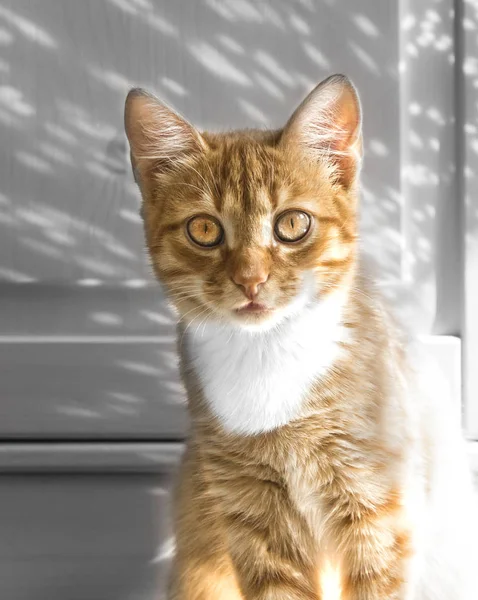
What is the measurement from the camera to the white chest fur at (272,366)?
827mm

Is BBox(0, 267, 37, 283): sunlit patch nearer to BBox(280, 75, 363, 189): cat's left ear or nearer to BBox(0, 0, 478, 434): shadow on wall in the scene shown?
BBox(0, 0, 478, 434): shadow on wall

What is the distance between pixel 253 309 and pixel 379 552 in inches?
12.1

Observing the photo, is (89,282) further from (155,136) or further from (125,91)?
(155,136)

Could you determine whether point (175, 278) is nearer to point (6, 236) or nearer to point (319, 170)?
point (319, 170)

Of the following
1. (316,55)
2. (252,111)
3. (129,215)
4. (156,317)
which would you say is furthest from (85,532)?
(316,55)

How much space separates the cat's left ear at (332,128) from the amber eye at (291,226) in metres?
0.08

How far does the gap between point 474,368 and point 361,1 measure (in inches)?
25.0

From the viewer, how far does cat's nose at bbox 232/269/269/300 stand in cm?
76

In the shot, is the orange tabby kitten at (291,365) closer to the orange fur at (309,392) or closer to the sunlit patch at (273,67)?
the orange fur at (309,392)

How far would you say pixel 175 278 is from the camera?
848 mm

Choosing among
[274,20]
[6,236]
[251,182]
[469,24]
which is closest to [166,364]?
[6,236]

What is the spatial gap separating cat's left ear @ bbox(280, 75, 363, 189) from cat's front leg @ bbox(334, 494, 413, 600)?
38cm

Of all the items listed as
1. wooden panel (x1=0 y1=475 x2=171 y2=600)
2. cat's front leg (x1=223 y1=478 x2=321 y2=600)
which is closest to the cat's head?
cat's front leg (x1=223 y1=478 x2=321 y2=600)

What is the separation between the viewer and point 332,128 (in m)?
0.83
